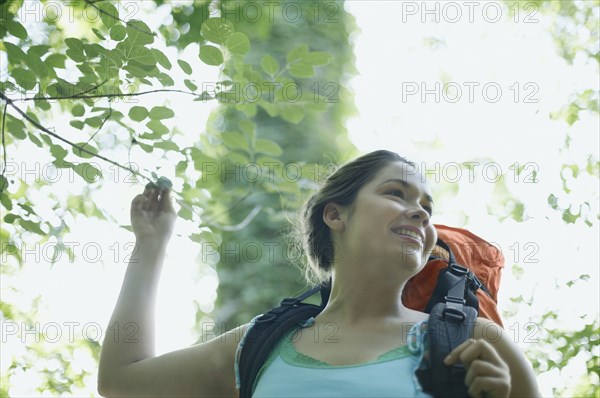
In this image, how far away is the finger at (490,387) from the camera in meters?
1.93

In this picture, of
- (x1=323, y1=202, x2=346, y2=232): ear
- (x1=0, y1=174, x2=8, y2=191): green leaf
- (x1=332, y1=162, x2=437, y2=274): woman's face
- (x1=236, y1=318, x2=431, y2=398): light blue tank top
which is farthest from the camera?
(x1=0, y1=174, x2=8, y2=191): green leaf

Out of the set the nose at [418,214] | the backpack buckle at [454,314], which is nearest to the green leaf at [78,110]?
the nose at [418,214]

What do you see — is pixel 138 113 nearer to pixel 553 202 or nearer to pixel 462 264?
pixel 462 264

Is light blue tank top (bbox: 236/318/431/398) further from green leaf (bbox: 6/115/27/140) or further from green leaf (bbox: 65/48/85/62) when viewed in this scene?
green leaf (bbox: 6/115/27/140)

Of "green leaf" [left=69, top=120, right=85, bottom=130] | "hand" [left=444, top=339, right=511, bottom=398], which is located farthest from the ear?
"green leaf" [left=69, top=120, right=85, bottom=130]

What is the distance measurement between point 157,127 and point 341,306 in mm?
1178

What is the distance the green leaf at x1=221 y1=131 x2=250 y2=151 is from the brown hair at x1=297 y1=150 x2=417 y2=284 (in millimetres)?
658

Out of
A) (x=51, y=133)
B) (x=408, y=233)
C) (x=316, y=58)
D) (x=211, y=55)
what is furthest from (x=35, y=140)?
(x=408, y=233)

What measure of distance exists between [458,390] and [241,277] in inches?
141

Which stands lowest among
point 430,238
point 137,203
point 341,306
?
point 341,306

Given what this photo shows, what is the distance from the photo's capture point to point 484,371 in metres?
1.94

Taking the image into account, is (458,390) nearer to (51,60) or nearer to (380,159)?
(380,159)

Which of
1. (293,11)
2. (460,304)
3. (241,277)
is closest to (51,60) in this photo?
(460,304)

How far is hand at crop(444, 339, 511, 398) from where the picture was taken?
6.34 feet
